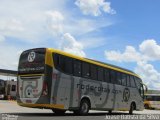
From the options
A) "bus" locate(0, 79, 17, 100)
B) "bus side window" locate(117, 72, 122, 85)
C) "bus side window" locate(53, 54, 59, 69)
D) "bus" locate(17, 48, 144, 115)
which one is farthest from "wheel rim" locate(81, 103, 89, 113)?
"bus" locate(0, 79, 17, 100)

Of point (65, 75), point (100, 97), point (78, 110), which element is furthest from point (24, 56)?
point (100, 97)

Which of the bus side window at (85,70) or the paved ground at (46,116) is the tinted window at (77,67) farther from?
the paved ground at (46,116)

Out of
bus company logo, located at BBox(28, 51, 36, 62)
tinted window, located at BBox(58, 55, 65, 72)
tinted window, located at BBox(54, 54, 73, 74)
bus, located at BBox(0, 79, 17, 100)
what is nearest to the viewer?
tinted window, located at BBox(54, 54, 73, 74)

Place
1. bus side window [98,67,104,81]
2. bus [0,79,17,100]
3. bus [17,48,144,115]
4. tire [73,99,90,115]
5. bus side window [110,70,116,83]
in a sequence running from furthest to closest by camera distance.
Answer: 1. bus [0,79,17,100]
2. bus side window [110,70,116,83]
3. bus side window [98,67,104,81]
4. tire [73,99,90,115]
5. bus [17,48,144,115]

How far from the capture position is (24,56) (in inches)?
808

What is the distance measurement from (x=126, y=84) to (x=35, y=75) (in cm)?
954

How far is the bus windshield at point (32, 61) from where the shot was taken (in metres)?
19.5

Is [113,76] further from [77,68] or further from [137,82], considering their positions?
[77,68]

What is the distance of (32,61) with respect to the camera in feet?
65.5

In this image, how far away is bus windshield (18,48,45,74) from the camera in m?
19.5

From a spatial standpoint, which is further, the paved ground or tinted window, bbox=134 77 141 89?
tinted window, bbox=134 77 141 89

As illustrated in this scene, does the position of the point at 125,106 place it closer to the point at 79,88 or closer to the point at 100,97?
the point at 100,97

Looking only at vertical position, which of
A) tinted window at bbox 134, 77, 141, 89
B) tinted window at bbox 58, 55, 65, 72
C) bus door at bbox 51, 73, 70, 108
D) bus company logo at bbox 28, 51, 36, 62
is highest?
bus company logo at bbox 28, 51, 36, 62

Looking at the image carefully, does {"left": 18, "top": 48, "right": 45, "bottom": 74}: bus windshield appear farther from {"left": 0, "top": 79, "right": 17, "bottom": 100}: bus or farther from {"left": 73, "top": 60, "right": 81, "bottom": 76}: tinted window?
{"left": 0, "top": 79, "right": 17, "bottom": 100}: bus
